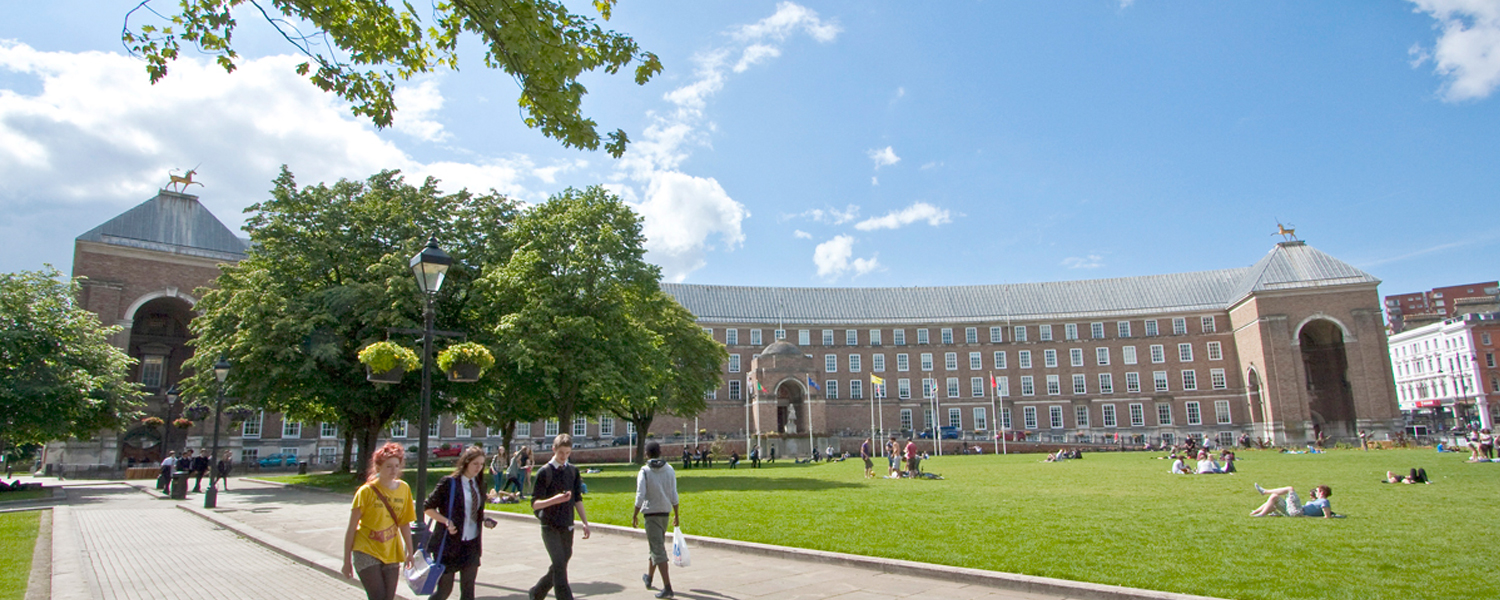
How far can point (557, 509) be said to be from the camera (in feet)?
24.0

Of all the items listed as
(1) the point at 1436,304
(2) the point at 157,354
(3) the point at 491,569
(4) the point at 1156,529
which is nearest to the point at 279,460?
(2) the point at 157,354

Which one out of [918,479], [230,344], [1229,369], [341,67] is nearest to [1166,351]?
[1229,369]

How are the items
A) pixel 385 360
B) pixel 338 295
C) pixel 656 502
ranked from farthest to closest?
pixel 338 295 → pixel 385 360 → pixel 656 502

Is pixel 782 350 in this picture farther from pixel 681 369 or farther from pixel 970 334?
pixel 970 334

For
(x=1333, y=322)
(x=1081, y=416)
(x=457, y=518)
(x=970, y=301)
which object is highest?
(x=970, y=301)

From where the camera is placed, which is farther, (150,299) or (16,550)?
(150,299)

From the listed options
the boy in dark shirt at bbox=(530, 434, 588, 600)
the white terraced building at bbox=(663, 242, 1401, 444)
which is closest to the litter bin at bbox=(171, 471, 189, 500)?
the boy in dark shirt at bbox=(530, 434, 588, 600)

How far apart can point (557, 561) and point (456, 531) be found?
1026 millimetres

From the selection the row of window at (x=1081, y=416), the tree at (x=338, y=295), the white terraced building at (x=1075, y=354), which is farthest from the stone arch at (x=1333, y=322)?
the tree at (x=338, y=295)

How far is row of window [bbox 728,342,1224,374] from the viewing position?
71000mm

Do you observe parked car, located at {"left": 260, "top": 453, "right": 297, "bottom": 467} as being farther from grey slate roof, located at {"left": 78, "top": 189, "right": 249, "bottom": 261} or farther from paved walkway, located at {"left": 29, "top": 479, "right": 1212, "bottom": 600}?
paved walkway, located at {"left": 29, "top": 479, "right": 1212, "bottom": 600}

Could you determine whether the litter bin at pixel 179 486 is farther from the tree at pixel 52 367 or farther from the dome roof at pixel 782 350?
the dome roof at pixel 782 350

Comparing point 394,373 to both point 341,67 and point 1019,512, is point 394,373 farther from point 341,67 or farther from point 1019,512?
point 1019,512

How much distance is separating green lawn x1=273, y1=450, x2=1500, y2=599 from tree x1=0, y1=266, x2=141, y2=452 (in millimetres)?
20303
